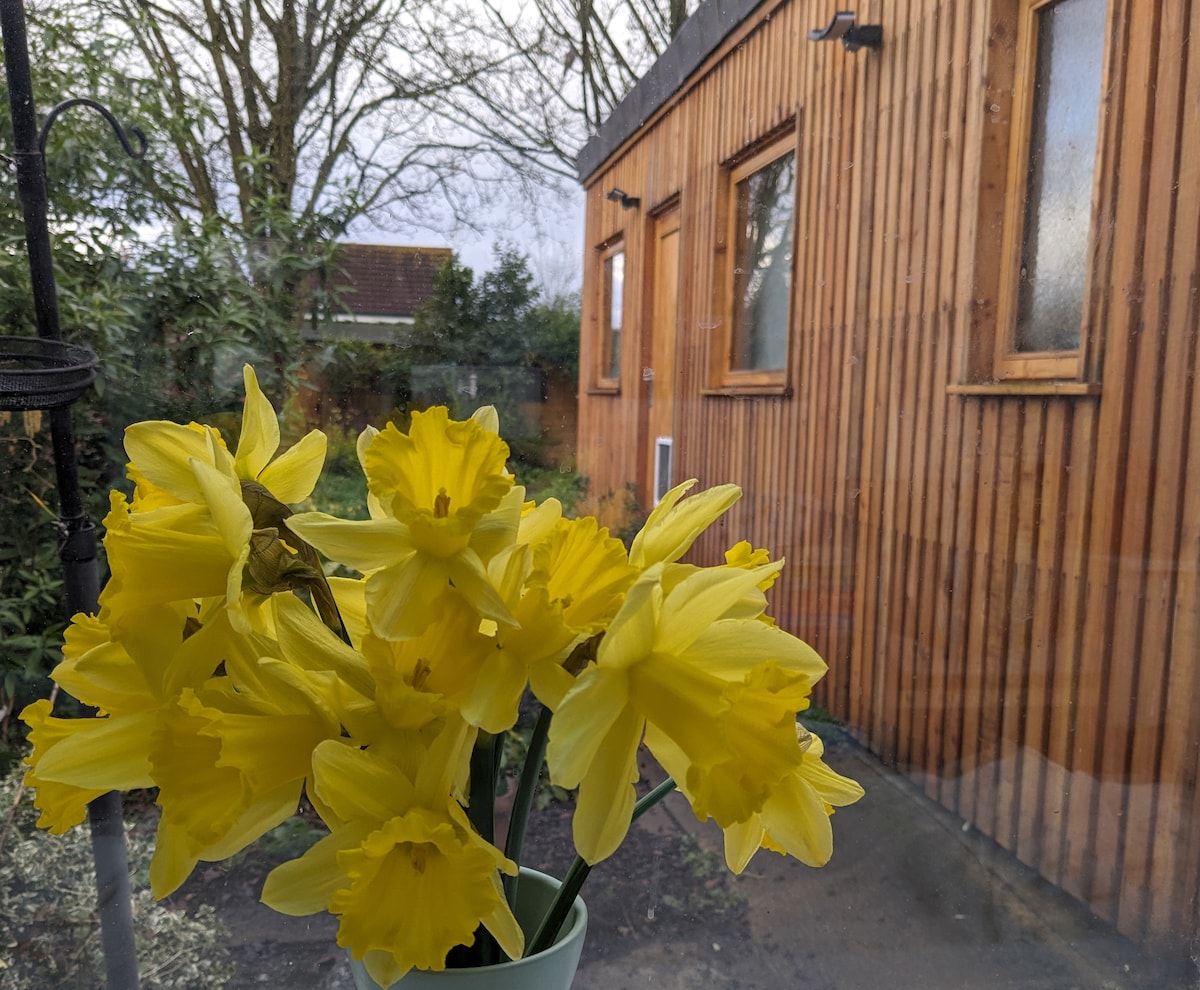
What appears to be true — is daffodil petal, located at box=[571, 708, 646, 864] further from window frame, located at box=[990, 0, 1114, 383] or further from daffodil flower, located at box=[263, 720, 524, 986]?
window frame, located at box=[990, 0, 1114, 383]

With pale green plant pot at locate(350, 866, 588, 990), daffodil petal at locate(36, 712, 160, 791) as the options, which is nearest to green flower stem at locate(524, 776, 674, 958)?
pale green plant pot at locate(350, 866, 588, 990)

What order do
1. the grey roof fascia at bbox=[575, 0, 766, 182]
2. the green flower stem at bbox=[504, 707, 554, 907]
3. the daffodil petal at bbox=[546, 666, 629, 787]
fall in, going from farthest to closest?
the grey roof fascia at bbox=[575, 0, 766, 182], the green flower stem at bbox=[504, 707, 554, 907], the daffodil petal at bbox=[546, 666, 629, 787]

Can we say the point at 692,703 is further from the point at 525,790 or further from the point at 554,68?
the point at 554,68

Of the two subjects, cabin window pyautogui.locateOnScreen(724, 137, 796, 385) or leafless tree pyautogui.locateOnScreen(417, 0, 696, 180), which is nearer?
leafless tree pyautogui.locateOnScreen(417, 0, 696, 180)

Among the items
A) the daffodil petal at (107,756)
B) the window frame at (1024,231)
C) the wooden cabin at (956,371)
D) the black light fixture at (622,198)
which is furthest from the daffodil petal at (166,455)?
the window frame at (1024,231)

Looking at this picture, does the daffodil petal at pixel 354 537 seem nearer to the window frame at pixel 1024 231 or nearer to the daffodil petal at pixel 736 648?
the daffodil petal at pixel 736 648

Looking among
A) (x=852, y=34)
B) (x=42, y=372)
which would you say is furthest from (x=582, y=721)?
(x=852, y=34)

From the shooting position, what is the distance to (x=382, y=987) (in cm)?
41

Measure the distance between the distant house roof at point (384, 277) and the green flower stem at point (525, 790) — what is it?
2.08 feet

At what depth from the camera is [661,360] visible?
45.1 inches

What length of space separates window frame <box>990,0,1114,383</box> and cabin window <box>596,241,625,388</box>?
1.50ft

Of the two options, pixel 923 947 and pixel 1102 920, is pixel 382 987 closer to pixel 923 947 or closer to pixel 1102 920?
pixel 923 947

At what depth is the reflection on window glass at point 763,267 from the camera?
1.12 m

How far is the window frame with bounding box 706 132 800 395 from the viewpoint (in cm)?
111
